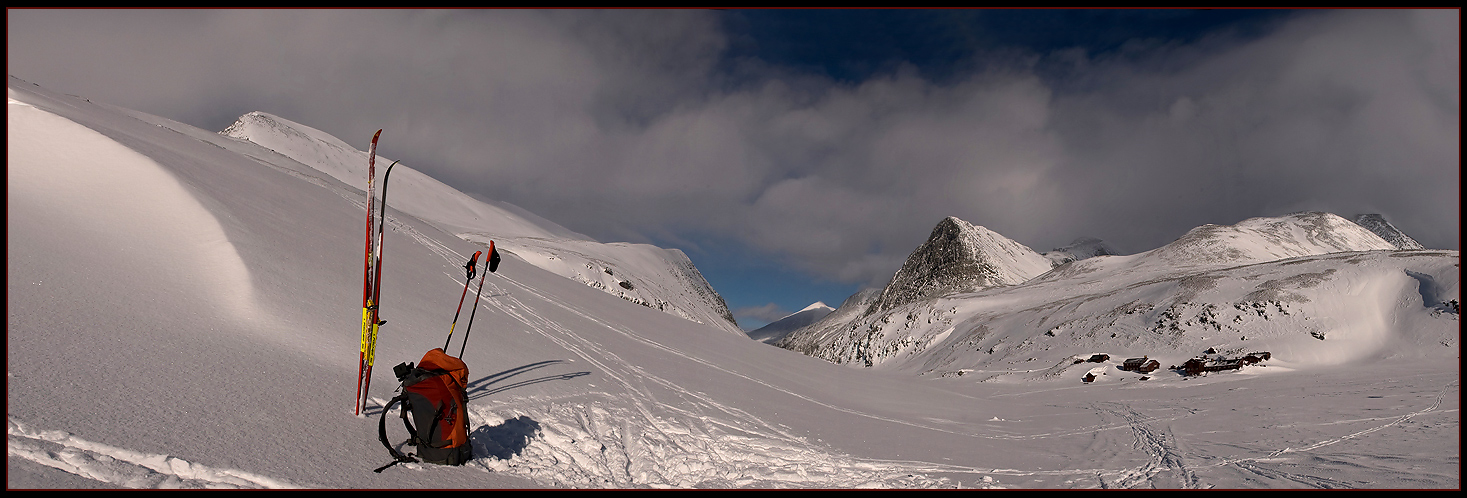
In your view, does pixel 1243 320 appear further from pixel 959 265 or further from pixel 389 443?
pixel 959 265

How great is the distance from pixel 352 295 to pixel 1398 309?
38882mm

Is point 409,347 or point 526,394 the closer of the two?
point 526,394

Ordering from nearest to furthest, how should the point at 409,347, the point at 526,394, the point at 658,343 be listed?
the point at 526,394 → the point at 409,347 → the point at 658,343

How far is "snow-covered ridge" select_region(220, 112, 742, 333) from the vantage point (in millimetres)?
47875

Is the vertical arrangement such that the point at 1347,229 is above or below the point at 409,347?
above

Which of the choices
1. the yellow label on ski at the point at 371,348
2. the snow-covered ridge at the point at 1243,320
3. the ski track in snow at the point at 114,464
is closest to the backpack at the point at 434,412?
the yellow label on ski at the point at 371,348

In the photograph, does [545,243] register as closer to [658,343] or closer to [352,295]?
[658,343]

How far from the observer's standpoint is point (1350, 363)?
22.4 meters

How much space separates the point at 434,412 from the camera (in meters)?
A: 5.25

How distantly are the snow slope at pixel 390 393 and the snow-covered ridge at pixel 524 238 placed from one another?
2869 centimetres

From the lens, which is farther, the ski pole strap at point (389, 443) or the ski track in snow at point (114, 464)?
the ski pole strap at point (389, 443)

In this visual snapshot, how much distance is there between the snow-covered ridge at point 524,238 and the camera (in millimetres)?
47875

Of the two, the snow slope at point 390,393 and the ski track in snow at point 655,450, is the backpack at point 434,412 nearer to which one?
the snow slope at point 390,393

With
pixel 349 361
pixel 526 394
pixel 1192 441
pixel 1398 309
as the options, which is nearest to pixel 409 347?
pixel 349 361
